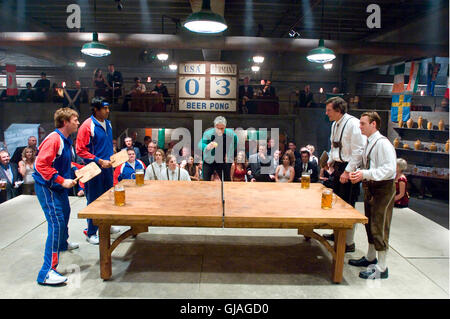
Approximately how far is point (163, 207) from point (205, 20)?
6.90 ft

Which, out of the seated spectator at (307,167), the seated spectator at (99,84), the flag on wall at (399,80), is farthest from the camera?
the seated spectator at (99,84)

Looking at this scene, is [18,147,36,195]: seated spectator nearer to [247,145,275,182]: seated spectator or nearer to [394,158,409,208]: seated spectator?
[247,145,275,182]: seated spectator

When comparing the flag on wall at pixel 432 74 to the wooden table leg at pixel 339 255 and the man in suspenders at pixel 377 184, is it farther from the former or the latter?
the wooden table leg at pixel 339 255

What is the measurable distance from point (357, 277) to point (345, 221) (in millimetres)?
845

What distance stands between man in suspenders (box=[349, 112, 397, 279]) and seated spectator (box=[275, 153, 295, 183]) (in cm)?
285

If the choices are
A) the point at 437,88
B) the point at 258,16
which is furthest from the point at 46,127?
the point at 437,88

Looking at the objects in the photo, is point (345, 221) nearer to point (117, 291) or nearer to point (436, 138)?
point (117, 291)

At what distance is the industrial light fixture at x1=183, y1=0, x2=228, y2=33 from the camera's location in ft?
13.0

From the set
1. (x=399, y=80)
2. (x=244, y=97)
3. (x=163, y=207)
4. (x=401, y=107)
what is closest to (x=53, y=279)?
(x=163, y=207)

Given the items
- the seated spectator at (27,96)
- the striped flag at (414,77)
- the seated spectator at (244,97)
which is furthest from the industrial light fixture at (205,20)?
the seated spectator at (27,96)

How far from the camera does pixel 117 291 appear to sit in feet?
10.7

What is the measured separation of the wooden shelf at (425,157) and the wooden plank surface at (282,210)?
7998mm

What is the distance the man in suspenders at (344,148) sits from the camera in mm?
3979
